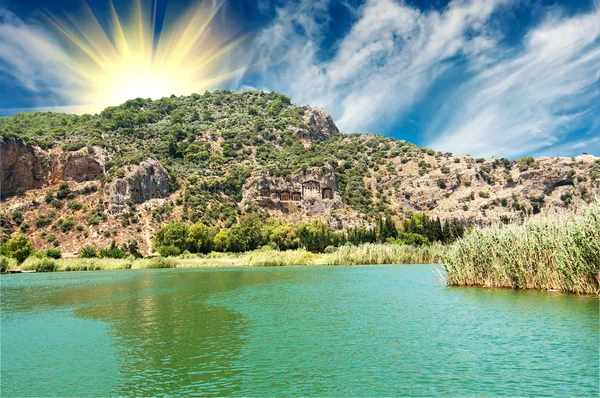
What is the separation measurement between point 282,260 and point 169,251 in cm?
2305

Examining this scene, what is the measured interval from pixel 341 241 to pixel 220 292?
48.2 m

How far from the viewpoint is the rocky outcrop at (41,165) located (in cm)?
8894

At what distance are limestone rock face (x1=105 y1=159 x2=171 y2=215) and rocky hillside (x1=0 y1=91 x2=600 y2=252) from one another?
0.79ft

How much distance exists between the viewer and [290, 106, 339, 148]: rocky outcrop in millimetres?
144750

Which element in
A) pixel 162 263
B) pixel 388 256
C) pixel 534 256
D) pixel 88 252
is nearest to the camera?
pixel 534 256

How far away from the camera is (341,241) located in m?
74.8

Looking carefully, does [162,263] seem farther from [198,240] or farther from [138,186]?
[138,186]

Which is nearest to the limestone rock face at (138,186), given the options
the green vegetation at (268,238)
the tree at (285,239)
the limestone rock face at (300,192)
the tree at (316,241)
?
the green vegetation at (268,238)

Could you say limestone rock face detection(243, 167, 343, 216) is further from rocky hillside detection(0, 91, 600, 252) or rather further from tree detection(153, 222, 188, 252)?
A: tree detection(153, 222, 188, 252)

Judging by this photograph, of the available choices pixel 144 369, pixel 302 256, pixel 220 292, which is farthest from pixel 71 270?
pixel 144 369

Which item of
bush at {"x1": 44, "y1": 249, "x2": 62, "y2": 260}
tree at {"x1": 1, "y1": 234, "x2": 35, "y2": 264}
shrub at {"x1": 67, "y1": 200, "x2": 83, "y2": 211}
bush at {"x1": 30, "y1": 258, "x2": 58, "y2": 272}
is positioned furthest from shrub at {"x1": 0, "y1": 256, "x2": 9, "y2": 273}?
shrub at {"x1": 67, "y1": 200, "x2": 83, "y2": 211}

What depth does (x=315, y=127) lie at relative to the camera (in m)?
156

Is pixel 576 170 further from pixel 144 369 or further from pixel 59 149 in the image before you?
pixel 59 149

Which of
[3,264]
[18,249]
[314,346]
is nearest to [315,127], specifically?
[18,249]
